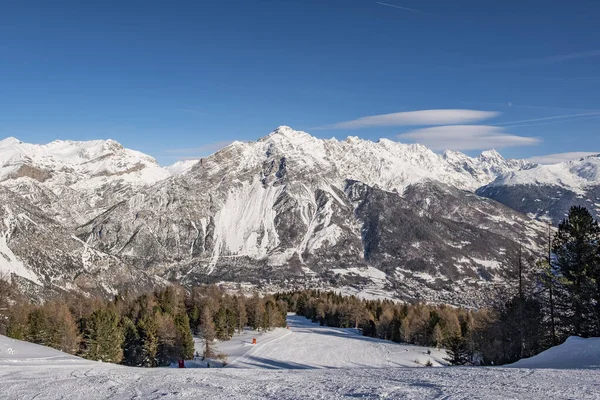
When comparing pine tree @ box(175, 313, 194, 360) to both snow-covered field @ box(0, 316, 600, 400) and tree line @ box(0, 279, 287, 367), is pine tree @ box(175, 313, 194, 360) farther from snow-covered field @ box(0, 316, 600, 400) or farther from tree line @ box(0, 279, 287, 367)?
snow-covered field @ box(0, 316, 600, 400)

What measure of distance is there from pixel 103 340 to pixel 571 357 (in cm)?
6741

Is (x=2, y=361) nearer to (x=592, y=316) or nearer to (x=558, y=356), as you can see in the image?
(x=558, y=356)

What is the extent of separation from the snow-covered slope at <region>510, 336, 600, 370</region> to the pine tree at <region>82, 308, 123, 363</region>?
63900 millimetres

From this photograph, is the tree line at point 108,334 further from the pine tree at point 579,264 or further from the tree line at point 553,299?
the pine tree at point 579,264

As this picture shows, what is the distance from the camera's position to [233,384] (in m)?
21.3

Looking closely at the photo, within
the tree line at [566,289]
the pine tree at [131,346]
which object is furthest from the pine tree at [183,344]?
the tree line at [566,289]

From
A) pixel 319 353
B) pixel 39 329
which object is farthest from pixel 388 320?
pixel 39 329

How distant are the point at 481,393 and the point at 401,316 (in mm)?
114078

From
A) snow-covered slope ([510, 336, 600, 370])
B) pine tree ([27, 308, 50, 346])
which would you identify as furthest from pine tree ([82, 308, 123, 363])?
snow-covered slope ([510, 336, 600, 370])

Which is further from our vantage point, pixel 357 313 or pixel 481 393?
pixel 357 313

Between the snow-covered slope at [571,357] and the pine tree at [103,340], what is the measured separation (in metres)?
63.9

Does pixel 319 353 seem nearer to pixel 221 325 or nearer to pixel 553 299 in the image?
pixel 221 325

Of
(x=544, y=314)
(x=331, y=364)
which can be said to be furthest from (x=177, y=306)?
(x=544, y=314)

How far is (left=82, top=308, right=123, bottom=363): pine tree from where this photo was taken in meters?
73.8
